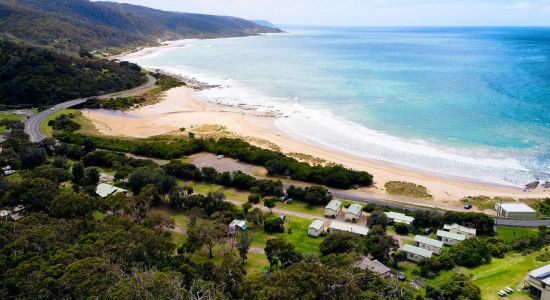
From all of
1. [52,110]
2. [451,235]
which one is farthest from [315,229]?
[52,110]

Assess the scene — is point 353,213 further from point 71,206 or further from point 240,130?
point 240,130

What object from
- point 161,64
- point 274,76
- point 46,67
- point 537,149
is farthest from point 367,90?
point 161,64

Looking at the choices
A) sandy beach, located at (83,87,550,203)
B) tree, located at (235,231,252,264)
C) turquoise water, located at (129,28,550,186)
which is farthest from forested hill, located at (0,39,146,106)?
tree, located at (235,231,252,264)

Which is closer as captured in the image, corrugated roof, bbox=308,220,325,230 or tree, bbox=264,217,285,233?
corrugated roof, bbox=308,220,325,230

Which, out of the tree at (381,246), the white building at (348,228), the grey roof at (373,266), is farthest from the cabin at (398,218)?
the grey roof at (373,266)

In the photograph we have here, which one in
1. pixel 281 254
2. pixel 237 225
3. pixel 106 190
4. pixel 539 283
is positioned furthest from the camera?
pixel 106 190

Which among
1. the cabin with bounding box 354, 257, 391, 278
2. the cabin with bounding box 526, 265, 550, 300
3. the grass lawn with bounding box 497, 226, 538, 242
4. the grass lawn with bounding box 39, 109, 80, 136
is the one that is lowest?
the grass lawn with bounding box 39, 109, 80, 136

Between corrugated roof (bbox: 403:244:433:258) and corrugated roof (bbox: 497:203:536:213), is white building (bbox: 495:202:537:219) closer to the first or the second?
corrugated roof (bbox: 497:203:536:213)
